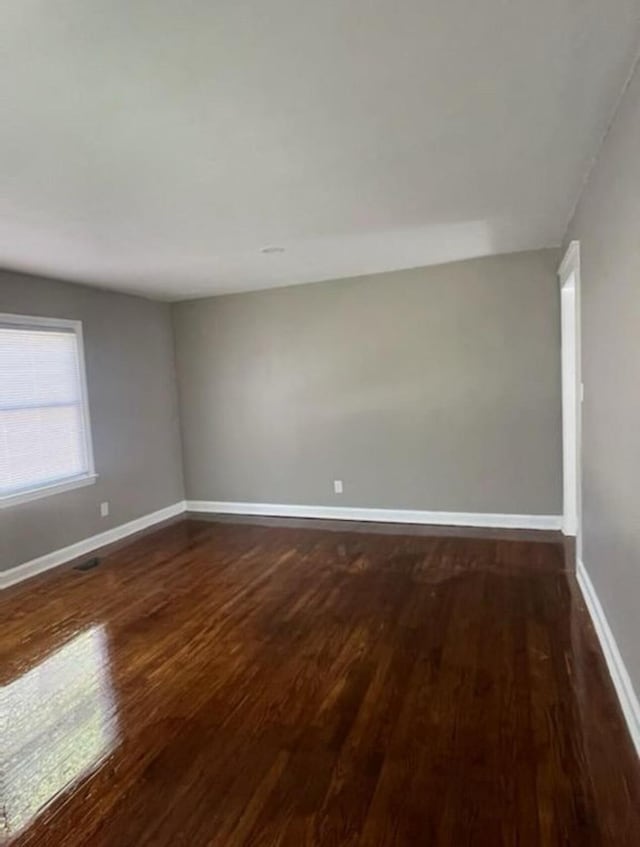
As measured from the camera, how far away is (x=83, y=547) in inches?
181

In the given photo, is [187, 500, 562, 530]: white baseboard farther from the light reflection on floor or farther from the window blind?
the light reflection on floor

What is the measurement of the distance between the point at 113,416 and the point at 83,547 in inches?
46.9

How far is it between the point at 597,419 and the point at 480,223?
4.98 ft

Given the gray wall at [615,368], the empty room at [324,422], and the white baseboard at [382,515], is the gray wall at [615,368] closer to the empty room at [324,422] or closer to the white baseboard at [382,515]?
the empty room at [324,422]

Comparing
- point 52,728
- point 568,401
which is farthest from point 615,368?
point 52,728

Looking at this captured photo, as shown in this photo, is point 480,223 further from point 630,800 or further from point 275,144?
point 630,800

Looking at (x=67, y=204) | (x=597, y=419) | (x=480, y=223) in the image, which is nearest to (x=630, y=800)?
(x=597, y=419)

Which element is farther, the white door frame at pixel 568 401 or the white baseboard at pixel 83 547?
the white door frame at pixel 568 401

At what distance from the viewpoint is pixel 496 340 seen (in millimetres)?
4590

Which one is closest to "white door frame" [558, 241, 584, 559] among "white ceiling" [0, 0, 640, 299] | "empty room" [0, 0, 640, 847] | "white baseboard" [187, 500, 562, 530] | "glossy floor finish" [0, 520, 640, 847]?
"empty room" [0, 0, 640, 847]

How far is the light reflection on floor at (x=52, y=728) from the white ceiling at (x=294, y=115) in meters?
2.32

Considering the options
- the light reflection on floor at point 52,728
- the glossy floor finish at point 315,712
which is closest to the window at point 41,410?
the glossy floor finish at point 315,712

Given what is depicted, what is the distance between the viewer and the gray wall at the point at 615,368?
190cm

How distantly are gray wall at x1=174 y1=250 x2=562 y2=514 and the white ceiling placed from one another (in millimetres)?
1220
